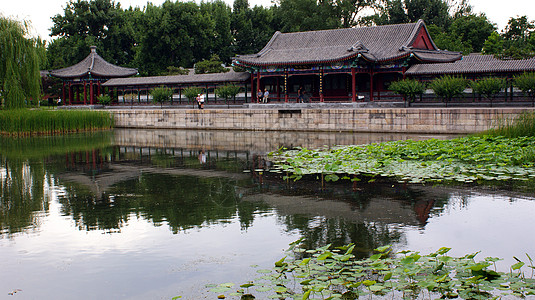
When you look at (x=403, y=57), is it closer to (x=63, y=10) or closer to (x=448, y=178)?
(x=448, y=178)

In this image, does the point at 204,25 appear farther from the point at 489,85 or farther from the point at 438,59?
the point at 489,85

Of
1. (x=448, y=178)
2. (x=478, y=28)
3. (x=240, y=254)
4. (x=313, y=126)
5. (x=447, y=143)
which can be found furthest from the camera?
(x=478, y=28)

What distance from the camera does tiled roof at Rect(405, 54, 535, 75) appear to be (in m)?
27.5

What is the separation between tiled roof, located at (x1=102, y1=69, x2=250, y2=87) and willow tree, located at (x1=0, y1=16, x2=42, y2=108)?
40.3ft

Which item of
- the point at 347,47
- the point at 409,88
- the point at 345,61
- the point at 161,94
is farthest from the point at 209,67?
the point at 409,88

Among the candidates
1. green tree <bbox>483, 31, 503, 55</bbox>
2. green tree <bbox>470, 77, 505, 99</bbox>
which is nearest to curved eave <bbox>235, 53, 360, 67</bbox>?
green tree <bbox>470, 77, 505, 99</bbox>

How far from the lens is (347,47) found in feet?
109

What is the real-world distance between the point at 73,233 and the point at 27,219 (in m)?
1.48

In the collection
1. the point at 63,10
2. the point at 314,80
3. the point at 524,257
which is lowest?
the point at 524,257

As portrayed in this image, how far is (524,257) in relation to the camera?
607cm

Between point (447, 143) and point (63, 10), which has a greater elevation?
point (63, 10)

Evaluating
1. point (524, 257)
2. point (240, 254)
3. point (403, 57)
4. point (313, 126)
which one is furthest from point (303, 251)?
point (403, 57)

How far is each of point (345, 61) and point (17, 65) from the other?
17929 millimetres

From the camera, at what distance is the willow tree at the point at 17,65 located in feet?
87.7
